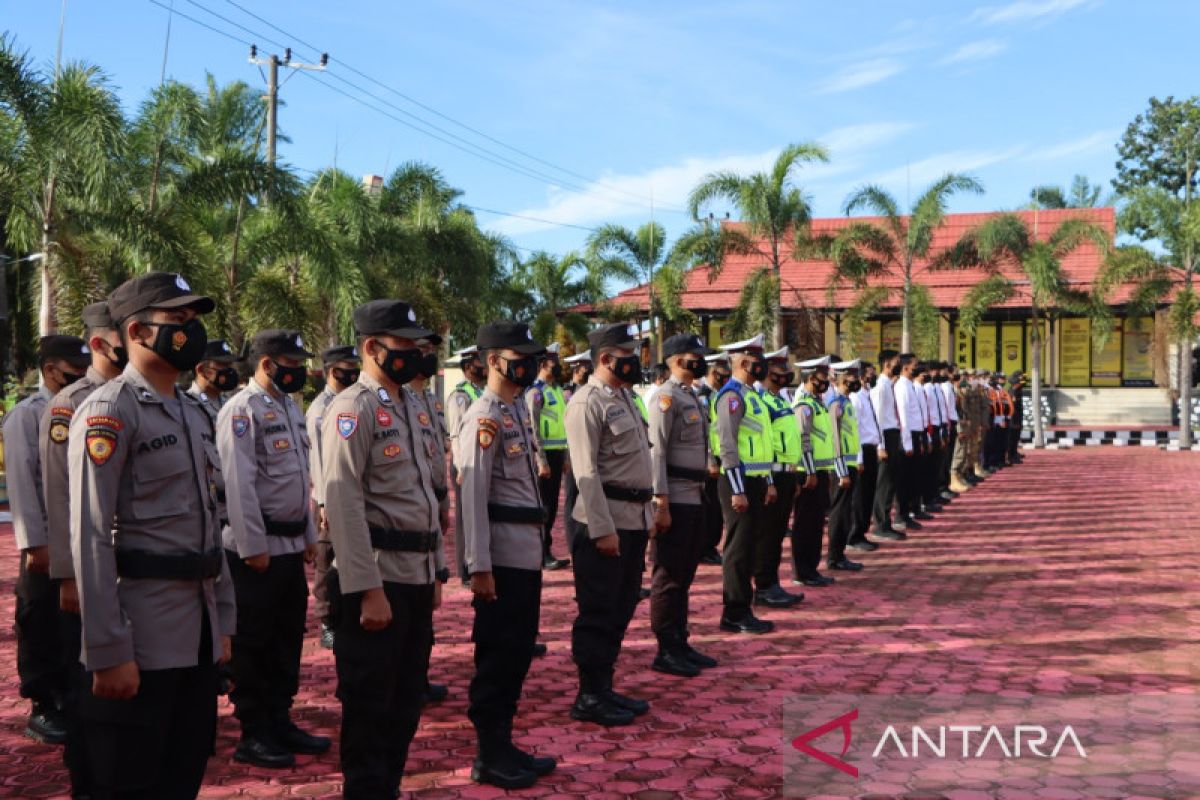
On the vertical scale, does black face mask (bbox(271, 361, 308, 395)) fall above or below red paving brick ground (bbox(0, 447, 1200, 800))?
above

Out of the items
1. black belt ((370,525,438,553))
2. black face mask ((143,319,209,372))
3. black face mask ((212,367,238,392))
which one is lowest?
black belt ((370,525,438,553))

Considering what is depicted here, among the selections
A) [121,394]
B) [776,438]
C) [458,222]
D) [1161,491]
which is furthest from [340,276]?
[121,394]

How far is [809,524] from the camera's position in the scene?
345 inches

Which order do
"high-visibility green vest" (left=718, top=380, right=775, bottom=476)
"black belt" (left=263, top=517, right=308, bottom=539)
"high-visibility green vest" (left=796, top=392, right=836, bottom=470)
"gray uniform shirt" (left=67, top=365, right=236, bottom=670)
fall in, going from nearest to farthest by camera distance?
"gray uniform shirt" (left=67, top=365, right=236, bottom=670) < "black belt" (left=263, top=517, right=308, bottom=539) < "high-visibility green vest" (left=718, top=380, right=775, bottom=476) < "high-visibility green vest" (left=796, top=392, right=836, bottom=470)

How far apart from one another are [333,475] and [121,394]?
0.80m

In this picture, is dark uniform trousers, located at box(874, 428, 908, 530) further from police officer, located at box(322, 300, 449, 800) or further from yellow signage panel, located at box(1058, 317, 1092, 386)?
yellow signage panel, located at box(1058, 317, 1092, 386)

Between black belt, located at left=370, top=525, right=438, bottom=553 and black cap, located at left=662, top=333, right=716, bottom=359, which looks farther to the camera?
black cap, located at left=662, top=333, right=716, bottom=359

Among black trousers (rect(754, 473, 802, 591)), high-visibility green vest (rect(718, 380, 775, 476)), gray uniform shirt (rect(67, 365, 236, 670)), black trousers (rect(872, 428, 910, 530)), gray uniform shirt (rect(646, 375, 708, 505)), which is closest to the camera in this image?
gray uniform shirt (rect(67, 365, 236, 670))

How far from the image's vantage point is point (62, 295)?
13625 millimetres

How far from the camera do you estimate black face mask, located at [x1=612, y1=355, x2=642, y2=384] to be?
567cm

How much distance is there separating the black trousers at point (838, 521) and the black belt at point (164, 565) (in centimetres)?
731

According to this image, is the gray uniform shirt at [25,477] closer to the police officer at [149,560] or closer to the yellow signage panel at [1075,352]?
the police officer at [149,560]

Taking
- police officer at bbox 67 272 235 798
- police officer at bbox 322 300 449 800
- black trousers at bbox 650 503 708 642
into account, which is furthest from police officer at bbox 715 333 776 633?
police officer at bbox 67 272 235 798

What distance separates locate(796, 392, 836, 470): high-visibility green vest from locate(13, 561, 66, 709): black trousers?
5605mm
